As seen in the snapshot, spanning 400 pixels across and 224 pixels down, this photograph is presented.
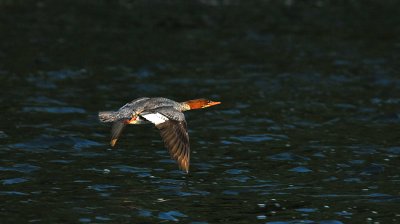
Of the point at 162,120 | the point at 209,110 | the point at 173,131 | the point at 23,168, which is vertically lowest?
the point at 23,168

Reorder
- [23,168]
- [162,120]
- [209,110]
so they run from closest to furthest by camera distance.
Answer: [162,120] < [23,168] < [209,110]

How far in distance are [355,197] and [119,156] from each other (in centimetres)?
414

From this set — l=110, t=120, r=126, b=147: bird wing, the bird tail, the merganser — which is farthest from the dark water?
the bird tail

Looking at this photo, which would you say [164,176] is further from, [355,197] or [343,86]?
[343,86]

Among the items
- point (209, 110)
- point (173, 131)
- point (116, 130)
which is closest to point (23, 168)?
point (116, 130)

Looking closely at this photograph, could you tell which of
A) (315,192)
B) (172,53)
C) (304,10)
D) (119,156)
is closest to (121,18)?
(172,53)

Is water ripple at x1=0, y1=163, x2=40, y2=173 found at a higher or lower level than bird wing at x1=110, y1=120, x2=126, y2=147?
lower

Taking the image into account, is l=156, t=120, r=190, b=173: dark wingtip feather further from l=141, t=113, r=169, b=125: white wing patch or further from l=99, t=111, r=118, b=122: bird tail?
l=99, t=111, r=118, b=122: bird tail

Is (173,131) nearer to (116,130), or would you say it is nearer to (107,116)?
(116,130)

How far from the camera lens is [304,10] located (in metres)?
27.7

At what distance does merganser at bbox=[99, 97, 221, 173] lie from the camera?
12.5 meters

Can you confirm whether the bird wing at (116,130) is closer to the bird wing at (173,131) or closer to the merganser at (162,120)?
the merganser at (162,120)

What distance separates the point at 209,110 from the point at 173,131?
19.2 ft

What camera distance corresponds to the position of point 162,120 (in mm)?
12969
